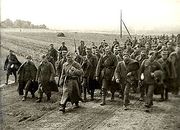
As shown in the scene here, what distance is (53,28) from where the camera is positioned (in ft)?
19.6

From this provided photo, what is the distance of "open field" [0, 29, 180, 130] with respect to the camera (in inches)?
226

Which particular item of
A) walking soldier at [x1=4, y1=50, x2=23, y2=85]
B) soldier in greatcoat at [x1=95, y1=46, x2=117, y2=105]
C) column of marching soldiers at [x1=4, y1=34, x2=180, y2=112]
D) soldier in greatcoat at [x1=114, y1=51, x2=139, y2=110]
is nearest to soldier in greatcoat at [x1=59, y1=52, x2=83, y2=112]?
column of marching soldiers at [x1=4, y1=34, x2=180, y2=112]

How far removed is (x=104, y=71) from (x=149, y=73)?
77 centimetres

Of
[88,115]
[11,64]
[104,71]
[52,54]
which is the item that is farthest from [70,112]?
[11,64]

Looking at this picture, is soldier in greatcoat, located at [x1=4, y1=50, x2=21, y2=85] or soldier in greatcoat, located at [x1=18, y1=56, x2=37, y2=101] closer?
soldier in greatcoat, located at [x1=4, y1=50, x2=21, y2=85]

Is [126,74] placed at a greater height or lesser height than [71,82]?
greater

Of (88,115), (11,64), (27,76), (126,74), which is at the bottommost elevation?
(88,115)

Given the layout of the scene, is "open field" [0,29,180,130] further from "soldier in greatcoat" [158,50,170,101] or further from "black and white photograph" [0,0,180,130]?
"soldier in greatcoat" [158,50,170,101]

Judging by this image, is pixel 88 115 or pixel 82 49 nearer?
pixel 88 115

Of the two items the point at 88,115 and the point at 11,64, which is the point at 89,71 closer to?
the point at 88,115

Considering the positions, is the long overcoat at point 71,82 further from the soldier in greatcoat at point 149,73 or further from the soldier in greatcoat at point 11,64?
the soldier in greatcoat at point 149,73

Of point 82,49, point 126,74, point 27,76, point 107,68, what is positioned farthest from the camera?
point 27,76

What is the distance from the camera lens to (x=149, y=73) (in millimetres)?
6316

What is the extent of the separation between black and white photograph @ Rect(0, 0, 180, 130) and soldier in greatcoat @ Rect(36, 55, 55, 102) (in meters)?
0.02
